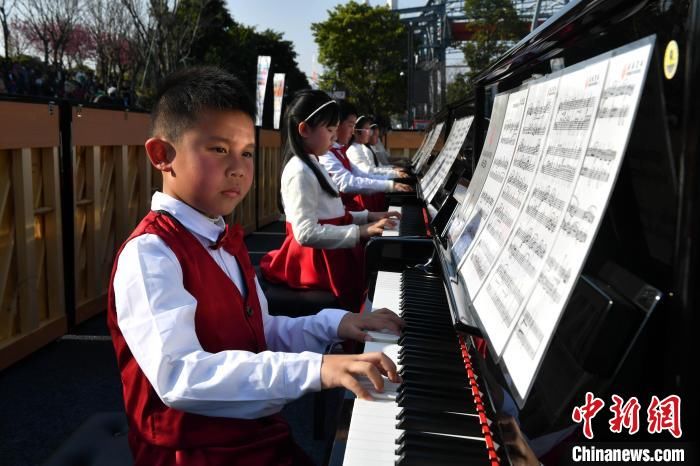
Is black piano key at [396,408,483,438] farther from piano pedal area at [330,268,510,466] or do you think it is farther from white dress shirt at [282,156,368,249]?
white dress shirt at [282,156,368,249]

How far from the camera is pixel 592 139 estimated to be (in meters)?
0.91

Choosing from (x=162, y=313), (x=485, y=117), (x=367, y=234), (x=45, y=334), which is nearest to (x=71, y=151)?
(x=45, y=334)

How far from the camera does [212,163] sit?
1502mm

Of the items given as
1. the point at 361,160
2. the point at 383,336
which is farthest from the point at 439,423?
the point at 361,160

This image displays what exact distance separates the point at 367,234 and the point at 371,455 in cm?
217

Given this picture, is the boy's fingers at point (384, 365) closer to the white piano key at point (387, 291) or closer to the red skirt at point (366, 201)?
the white piano key at point (387, 291)

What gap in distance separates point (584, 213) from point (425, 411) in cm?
40

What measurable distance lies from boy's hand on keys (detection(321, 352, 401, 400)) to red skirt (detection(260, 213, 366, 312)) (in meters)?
1.94

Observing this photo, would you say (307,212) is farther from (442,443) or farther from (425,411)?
(442,443)

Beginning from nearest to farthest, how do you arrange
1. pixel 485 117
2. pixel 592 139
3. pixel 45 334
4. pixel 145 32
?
pixel 592 139, pixel 485 117, pixel 45 334, pixel 145 32

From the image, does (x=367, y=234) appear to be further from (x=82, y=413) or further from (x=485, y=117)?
(x=82, y=413)

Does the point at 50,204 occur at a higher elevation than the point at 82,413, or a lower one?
higher

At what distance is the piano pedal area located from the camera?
92cm

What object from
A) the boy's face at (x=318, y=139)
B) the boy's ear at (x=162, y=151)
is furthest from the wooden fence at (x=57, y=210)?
the boy's ear at (x=162, y=151)
